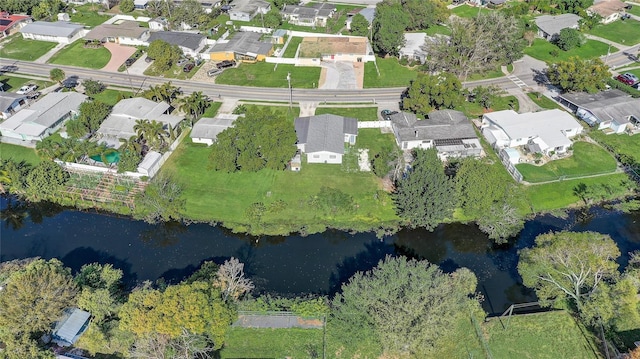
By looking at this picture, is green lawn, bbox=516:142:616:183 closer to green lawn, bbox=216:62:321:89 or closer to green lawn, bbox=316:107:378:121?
green lawn, bbox=316:107:378:121

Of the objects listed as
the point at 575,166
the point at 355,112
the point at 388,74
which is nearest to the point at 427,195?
the point at 575,166

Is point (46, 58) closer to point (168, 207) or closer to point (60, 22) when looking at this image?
point (60, 22)

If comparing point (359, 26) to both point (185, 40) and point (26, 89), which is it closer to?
point (185, 40)

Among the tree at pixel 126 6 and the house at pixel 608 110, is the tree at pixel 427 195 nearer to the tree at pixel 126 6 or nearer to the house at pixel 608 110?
the house at pixel 608 110

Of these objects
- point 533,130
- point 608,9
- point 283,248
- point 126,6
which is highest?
point 126,6

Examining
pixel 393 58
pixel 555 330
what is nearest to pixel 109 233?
pixel 555 330

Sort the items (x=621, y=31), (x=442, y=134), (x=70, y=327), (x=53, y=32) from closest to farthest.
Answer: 1. (x=70, y=327)
2. (x=442, y=134)
3. (x=53, y=32)
4. (x=621, y=31)

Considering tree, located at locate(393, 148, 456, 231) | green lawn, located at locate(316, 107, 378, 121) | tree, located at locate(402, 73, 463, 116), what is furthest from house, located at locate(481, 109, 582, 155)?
tree, located at locate(393, 148, 456, 231)
